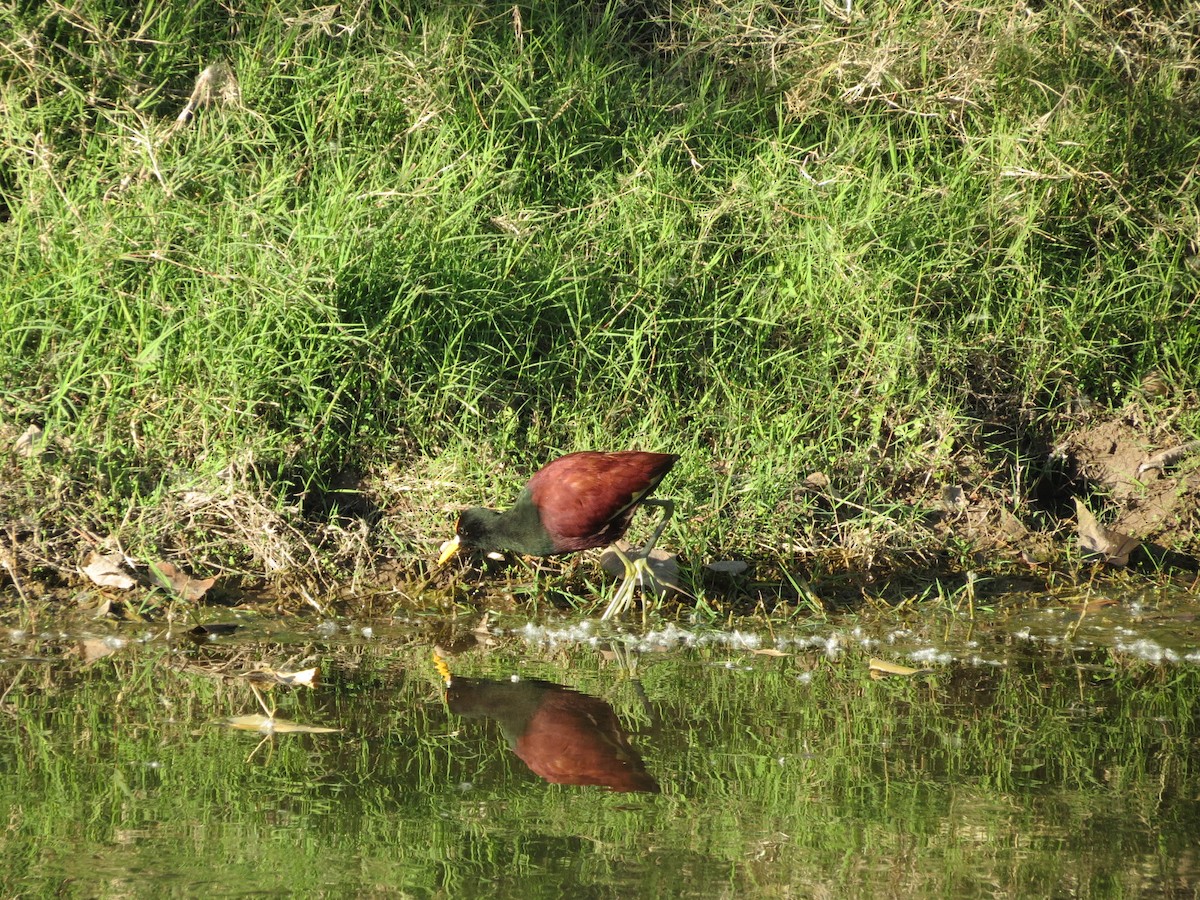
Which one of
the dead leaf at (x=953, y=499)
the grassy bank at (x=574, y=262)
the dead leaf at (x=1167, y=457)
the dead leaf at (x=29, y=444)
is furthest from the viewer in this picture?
→ the dead leaf at (x=1167, y=457)

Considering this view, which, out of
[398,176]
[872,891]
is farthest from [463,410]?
[872,891]

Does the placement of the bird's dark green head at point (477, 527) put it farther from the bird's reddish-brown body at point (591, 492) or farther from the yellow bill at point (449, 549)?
the bird's reddish-brown body at point (591, 492)

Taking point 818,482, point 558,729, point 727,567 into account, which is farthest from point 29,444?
point 818,482

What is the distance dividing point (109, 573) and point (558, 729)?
1.93 metres

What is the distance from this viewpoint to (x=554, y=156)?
6480 mm

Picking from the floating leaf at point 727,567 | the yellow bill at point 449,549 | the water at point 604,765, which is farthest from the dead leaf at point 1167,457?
the yellow bill at point 449,549

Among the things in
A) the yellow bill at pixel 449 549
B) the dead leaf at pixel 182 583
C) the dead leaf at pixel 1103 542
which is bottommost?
the dead leaf at pixel 182 583

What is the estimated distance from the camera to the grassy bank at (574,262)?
203 inches

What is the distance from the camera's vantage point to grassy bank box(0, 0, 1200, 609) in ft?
16.9

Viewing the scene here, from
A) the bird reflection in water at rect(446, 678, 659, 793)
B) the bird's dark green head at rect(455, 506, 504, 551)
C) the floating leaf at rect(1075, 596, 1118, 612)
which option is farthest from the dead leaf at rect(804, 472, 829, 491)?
the bird reflection in water at rect(446, 678, 659, 793)

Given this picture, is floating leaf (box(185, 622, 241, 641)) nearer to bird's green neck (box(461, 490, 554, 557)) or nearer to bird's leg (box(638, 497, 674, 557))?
bird's green neck (box(461, 490, 554, 557))

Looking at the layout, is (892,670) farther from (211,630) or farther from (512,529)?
(211,630)

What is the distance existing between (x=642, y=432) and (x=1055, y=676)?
1897mm

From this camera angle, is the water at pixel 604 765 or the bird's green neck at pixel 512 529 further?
the bird's green neck at pixel 512 529
